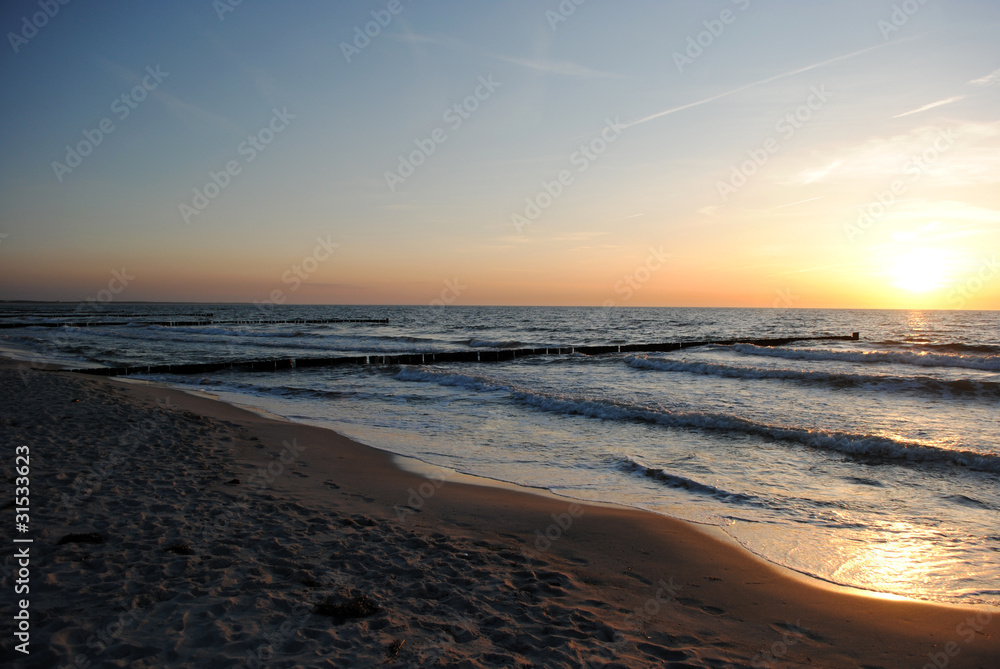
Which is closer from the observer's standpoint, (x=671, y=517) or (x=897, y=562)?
(x=897, y=562)

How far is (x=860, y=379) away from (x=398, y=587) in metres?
21.6

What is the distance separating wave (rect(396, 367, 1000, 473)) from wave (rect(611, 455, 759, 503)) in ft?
12.1

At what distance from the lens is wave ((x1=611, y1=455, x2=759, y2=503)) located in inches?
322

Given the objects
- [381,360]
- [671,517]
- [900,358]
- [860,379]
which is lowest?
[671,517]

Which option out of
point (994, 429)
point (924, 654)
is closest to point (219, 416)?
point (924, 654)

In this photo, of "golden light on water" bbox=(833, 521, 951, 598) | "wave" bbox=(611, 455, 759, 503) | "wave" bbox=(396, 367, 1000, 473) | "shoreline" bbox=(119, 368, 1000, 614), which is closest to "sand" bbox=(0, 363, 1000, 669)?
"shoreline" bbox=(119, 368, 1000, 614)

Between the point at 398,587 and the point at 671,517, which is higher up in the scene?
the point at 398,587

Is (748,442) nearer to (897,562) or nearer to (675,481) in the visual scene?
(675,481)

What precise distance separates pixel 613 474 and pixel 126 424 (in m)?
9.19

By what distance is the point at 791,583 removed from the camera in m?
5.48

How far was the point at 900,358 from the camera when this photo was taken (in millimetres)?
28672

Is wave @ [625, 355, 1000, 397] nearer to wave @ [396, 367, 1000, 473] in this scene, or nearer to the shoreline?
wave @ [396, 367, 1000, 473]

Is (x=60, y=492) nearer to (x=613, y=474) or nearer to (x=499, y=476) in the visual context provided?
(x=499, y=476)

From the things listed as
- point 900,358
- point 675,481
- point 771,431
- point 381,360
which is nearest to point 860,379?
point 900,358
